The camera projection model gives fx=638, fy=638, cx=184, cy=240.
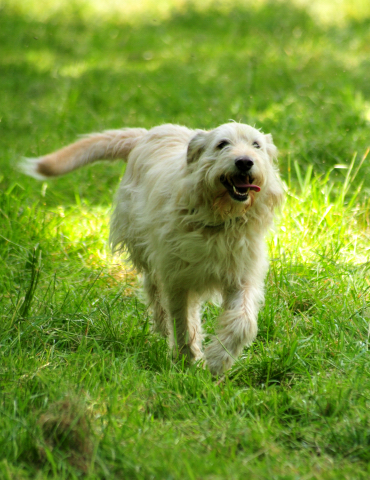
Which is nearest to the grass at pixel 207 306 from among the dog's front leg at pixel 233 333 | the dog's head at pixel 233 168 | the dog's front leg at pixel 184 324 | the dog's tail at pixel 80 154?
the dog's front leg at pixel 233 333

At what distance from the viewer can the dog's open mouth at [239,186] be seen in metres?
3.34

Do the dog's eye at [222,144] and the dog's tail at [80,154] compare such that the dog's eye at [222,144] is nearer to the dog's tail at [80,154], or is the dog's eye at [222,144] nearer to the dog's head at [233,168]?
the dog's head at [233,168]

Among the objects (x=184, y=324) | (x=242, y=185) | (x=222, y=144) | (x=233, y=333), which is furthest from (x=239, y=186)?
(x=184, y=324)

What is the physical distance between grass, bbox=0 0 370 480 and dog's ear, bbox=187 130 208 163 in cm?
99

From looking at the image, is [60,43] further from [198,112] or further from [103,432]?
[103,432]

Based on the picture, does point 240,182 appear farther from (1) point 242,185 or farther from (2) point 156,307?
(2) point 156,307

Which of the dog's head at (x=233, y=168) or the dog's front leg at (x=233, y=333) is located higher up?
the dog's head at (x=233, y=168)

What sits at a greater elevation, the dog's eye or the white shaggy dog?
the dog's eye

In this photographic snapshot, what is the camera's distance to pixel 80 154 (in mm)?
4633

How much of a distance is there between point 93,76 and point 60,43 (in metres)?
2.05

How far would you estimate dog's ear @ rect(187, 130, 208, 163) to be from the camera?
356 cm

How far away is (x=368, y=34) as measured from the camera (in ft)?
32.3

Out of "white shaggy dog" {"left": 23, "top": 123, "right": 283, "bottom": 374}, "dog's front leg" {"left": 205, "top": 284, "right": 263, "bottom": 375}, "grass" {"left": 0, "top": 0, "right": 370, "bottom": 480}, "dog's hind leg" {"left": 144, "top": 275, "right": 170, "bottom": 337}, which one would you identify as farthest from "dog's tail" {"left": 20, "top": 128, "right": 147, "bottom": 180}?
"dog's front leg" {"left": 205, "top": 284, "right": 263, "bottom": 375}

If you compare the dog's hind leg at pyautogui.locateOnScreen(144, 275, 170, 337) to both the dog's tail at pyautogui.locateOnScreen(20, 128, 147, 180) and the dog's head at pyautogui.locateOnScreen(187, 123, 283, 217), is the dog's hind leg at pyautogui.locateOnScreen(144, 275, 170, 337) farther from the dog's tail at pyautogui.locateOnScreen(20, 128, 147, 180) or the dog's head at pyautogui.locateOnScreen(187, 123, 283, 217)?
the dog's head at pyautogui.locateOnScreen(187, 123, 283, 217)
